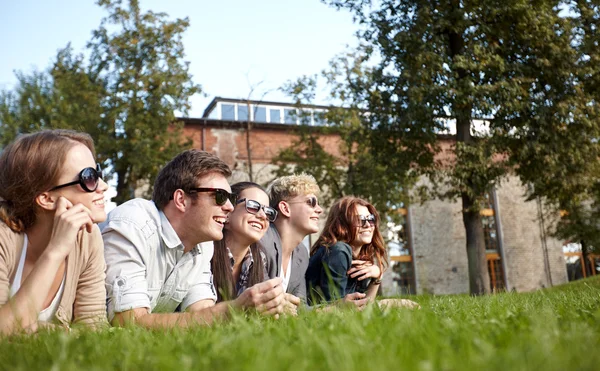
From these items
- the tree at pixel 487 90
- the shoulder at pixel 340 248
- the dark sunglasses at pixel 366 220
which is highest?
the tree at pixel 487 90

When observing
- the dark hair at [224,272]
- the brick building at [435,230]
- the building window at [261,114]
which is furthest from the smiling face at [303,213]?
the building window at [261,114]

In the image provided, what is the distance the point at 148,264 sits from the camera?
3885mm

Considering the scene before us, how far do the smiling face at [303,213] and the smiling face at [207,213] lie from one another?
6.47ft

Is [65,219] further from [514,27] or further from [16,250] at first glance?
[514,27]

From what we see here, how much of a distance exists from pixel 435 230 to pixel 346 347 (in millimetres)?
33238

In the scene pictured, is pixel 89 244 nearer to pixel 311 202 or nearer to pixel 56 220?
pixel 56 220

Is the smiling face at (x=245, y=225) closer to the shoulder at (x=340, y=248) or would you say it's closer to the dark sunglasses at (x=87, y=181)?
the shoulder at (x=340, y=248)

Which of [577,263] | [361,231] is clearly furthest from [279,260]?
[577,263]

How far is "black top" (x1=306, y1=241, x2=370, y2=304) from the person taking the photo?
592cm

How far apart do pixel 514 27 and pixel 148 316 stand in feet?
57.6

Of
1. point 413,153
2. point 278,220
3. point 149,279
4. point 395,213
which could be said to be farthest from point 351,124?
point 149,279

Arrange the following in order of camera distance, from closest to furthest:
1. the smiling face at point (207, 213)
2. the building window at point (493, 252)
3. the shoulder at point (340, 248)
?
1. the smiling face at point (207, 213)
2. the shoulder at point (340, 248)
3. the building window at point (493, 252)

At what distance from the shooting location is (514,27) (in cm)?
1802

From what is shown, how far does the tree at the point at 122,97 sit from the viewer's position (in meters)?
22.0
